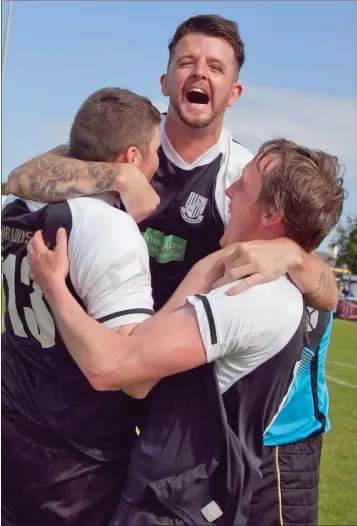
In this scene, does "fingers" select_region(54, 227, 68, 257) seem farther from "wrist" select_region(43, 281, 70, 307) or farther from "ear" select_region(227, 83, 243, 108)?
"ear" select_region(227, 83, 243, 108)

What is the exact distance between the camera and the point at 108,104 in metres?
2.79

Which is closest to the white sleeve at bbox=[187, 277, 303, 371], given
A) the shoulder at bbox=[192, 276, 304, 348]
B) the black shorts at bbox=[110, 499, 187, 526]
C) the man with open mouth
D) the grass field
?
the shoulder at bbox=[192, 276, 304, 348]

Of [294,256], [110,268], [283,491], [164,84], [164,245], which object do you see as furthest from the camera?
[164,84]

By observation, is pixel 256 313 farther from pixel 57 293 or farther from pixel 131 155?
pixel 131 155

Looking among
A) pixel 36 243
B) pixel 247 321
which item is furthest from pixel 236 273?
pixel 36 243

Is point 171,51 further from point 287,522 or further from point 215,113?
point 287,522

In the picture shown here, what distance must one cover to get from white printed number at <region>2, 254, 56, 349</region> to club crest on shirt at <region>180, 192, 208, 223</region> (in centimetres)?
112

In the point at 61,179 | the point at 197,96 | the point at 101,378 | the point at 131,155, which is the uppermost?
the point at 197,96

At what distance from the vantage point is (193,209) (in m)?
3.62

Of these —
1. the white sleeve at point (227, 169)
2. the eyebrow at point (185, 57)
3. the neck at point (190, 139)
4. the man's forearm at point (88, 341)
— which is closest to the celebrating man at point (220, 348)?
the man's forearm at point (88, 341)

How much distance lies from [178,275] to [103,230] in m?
1.13

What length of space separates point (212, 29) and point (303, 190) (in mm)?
1661

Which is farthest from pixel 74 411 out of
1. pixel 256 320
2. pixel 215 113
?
pixel 215 113

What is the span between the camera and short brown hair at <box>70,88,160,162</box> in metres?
2.75
